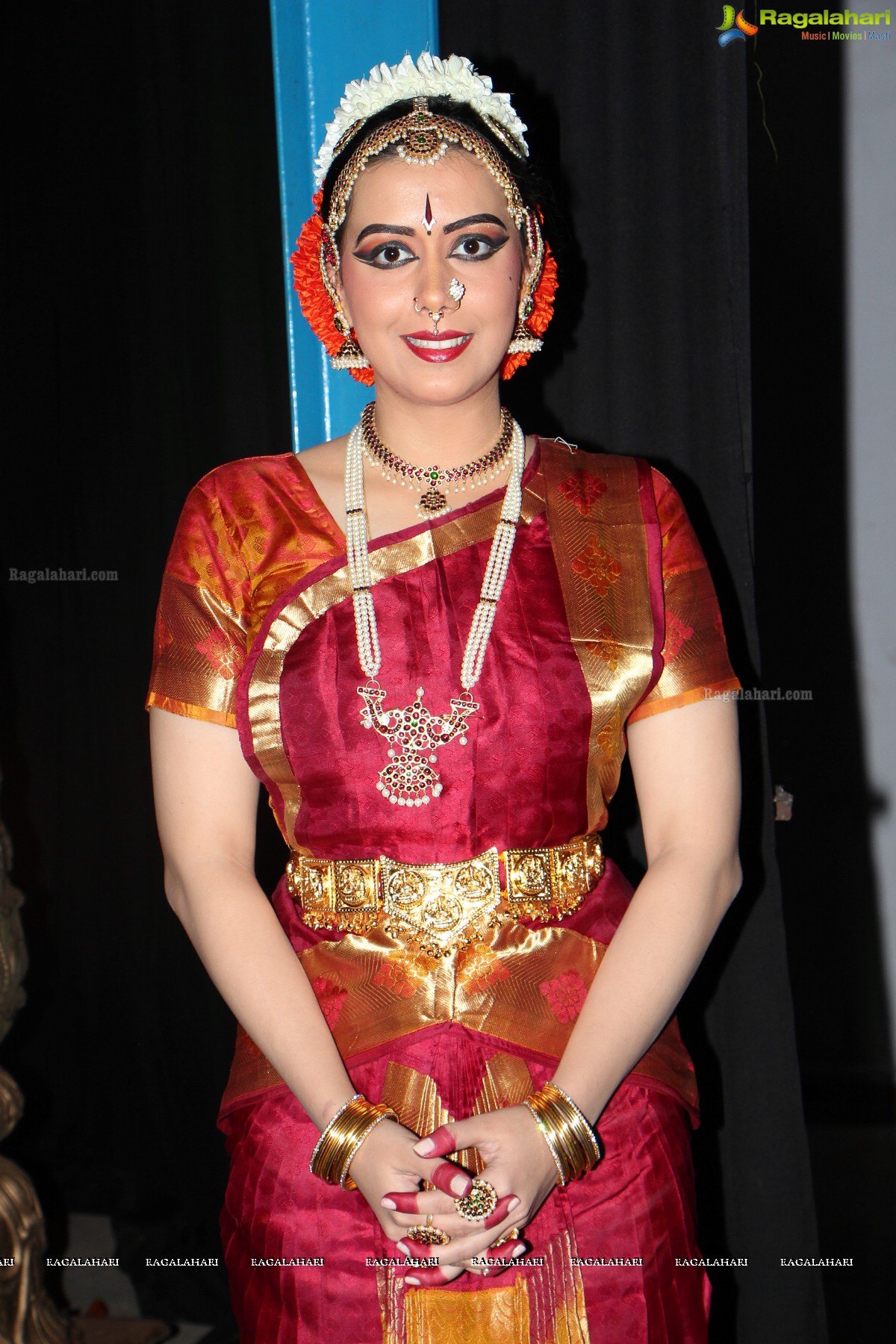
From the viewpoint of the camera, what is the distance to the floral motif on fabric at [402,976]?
4.03 ft

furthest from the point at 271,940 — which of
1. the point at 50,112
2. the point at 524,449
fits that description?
the point at 50,112

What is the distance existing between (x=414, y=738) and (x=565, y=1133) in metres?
0.39

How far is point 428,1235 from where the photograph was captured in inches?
43.1

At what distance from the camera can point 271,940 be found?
123 cm

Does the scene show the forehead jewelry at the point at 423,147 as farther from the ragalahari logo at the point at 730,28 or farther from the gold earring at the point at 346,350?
the ragalahari logo at the point at 730,28

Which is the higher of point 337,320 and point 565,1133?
point 337,320

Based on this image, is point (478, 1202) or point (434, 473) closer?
point (478, 1202)

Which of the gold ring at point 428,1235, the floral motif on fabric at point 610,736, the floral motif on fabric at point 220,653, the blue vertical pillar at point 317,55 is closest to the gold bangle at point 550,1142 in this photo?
the gold ring at point 428,1235

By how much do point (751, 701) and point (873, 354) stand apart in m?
0.81

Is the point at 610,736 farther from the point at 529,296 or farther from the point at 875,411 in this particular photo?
the point at 875,411

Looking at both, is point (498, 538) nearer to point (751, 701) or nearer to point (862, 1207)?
point (751, 701)

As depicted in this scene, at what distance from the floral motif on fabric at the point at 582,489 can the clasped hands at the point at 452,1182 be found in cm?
62
